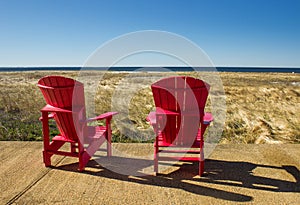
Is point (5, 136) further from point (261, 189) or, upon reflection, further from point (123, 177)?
point (261, 189)

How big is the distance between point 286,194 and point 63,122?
8.35 ft

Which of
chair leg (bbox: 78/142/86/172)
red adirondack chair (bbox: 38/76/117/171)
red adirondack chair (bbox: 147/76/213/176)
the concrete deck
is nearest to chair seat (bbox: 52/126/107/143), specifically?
red adirondack chair (bbox: 38/76/117/171)

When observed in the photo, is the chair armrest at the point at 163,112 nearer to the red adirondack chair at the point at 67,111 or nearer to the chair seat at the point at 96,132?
the red adirondack chair at the point at 67,111

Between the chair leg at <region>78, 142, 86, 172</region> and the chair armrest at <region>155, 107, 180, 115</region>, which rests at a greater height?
the chair armrest at <region>155, 107, 180, 115</region>

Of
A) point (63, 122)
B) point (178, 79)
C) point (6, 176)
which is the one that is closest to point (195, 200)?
point (178, 79)

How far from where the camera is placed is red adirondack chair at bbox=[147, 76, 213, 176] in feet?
9.77

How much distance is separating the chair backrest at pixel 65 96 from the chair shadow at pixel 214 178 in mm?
567

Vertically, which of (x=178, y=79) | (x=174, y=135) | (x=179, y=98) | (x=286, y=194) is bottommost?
(x=286, y=194)

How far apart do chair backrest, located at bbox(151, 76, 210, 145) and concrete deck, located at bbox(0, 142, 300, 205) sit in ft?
1.70

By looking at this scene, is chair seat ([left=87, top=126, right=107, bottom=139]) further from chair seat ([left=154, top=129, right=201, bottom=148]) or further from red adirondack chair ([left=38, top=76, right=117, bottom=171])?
chair seat ([left=154, top=129, right=201, bottom=148])

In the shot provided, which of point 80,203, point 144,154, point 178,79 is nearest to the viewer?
point 80,203

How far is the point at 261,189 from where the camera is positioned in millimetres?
2777

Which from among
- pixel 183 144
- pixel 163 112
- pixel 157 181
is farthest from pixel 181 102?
pixel 157 181

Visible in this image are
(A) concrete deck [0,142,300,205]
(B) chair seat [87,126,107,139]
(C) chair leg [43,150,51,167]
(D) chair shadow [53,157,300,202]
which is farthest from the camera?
(B) chair seat [87,126,107,139]
